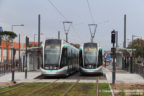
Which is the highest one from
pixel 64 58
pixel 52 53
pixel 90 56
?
pixel 52 53

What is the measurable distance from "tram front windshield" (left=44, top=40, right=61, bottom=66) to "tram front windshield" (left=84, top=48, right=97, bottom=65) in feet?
12.8

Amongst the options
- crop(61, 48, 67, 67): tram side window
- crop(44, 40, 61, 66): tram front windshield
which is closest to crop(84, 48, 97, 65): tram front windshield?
crop(61, 48, 67, 67): tram side window

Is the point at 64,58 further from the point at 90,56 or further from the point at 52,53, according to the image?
the point at 90,56

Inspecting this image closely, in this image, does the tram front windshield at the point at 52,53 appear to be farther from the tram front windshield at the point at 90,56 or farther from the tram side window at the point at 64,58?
the tram front windshield at the point at 90,56

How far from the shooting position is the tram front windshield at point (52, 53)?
24.0 meters

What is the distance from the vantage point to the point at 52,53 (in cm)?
2412

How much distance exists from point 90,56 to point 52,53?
463cm

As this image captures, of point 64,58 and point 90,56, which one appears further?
point 90,56

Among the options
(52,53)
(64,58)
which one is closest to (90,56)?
(64,58)

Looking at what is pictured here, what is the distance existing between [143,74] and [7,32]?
3394 cm

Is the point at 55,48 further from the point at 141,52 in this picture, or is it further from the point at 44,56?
the point at 141,52

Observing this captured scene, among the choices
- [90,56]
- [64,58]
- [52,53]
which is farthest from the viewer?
[90,56]

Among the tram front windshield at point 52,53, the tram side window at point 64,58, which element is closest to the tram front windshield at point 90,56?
the tram side window at point 64,58

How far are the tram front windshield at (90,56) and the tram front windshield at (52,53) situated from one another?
3.89 m
